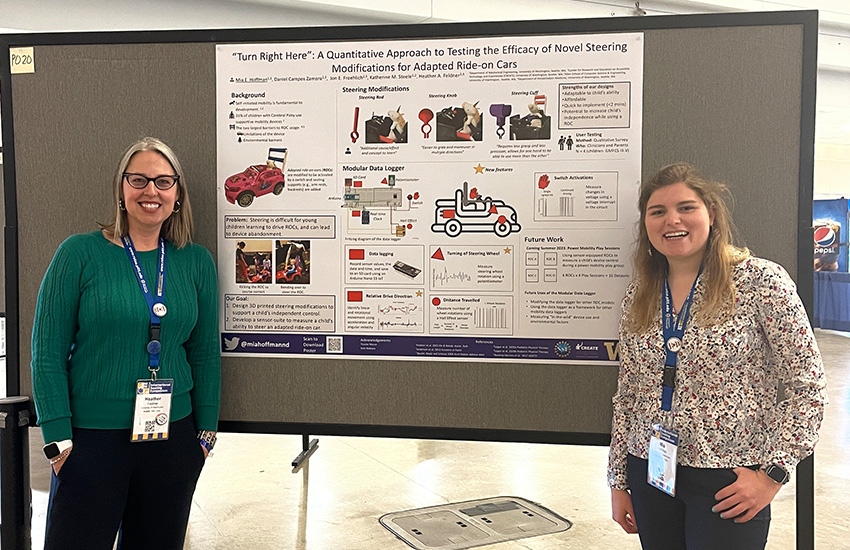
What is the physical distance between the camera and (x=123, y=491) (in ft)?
6.29

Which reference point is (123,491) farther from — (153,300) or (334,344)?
(334,344)

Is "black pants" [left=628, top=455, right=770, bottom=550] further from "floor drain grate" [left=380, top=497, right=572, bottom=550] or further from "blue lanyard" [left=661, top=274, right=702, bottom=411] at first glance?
"floor drain grate" [left=380, top=497, right=572, bottom=550]

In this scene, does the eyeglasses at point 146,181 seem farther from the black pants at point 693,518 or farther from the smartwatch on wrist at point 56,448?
the black pants at point 693,518

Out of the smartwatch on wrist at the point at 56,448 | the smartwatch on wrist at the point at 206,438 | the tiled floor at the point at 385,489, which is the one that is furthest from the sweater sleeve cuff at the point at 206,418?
the tiled floor at the point at 385,489

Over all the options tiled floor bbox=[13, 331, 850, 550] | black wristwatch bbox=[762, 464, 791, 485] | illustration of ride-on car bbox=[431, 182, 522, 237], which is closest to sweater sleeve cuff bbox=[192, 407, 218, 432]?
illustration of ride-on car bbox=[431, 182, 522, 237]

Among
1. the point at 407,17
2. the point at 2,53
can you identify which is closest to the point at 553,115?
the point at 2,53

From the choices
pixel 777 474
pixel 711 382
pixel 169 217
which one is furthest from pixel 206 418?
pixel 777 474

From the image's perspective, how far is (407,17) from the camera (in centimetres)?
605

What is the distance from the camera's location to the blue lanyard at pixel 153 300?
6.39ft

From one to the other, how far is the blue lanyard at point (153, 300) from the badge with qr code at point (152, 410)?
0.04 m

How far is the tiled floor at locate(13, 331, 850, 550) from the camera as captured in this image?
338 centimetres

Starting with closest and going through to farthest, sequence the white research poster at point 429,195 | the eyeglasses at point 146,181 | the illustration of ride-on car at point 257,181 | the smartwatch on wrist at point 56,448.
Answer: the smartwatch on wrist at point 56,448, the eyeglasses at point 146,181, the white research poster at point 429,195, the illustration of ride-on car at point 257,181

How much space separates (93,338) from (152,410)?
0.84 ft

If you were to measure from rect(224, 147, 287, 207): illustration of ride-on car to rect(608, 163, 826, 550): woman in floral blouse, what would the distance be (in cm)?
120
